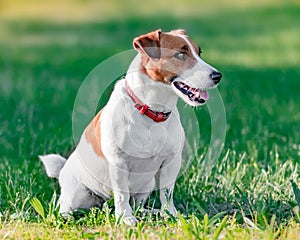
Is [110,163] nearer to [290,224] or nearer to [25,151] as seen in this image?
[290,224]

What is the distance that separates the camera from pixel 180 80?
185 inches

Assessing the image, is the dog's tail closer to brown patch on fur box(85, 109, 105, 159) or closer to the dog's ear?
brown patch on fur box(85, 109, 105, 159)

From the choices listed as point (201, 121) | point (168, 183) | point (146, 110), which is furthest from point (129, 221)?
point (201, 121)

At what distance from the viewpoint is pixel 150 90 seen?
4809 mm

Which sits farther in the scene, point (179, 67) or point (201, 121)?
point (201, 121)

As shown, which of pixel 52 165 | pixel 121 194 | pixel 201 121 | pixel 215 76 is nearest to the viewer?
pixel 215 76

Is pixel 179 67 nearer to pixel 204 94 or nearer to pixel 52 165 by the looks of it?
pixel 204 94

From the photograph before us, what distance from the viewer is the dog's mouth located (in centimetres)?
469

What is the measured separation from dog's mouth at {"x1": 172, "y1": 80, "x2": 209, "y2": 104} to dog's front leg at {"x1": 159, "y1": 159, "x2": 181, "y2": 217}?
49 cm

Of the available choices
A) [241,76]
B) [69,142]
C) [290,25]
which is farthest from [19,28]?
[69,142]

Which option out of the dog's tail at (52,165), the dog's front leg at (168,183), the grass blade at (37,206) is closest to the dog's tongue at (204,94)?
the dog's front leg at (168,183)

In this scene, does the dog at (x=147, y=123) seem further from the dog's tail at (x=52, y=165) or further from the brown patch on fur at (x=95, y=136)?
the dog's tail at (x=52, y=165)

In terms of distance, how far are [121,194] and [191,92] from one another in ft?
2.54

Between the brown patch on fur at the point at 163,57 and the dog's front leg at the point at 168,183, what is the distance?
0.58 m
